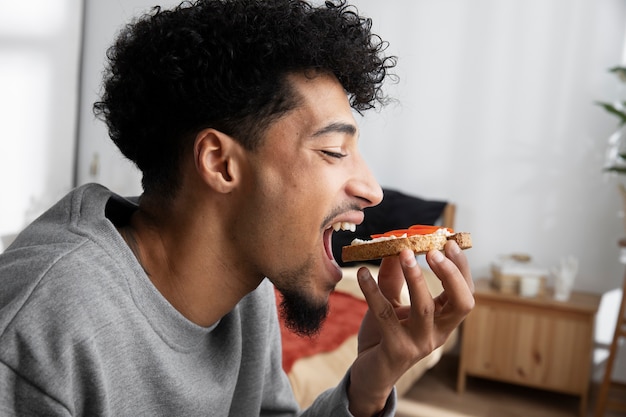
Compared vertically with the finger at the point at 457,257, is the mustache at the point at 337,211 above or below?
above

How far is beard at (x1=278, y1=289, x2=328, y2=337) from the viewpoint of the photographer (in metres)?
1.19

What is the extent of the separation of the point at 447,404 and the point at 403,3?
2402 millimetres

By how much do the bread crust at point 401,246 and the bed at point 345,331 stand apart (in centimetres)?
17

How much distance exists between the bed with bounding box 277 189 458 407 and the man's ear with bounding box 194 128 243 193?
35 cm

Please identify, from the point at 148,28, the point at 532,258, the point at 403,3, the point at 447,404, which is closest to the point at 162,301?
the point at 148,28

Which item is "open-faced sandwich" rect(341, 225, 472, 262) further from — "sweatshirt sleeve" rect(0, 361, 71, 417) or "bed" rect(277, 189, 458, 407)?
"sweatshirt sleeve" rect(0, 361, 71, 417)

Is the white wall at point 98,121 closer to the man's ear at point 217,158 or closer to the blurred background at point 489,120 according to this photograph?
the blurred background at point 489,120

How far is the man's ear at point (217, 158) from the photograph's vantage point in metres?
1.11

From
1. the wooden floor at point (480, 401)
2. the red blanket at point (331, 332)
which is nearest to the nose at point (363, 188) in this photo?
the red blanket at point (331, 332)

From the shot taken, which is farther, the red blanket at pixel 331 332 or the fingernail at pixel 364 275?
the red blanket at pixel 331 332

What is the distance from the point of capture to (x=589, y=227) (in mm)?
4066

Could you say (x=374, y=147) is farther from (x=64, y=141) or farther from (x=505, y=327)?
(x=64, y=141)

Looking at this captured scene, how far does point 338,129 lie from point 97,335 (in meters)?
0.48

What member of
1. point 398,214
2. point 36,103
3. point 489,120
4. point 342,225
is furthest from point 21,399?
point 36,103
